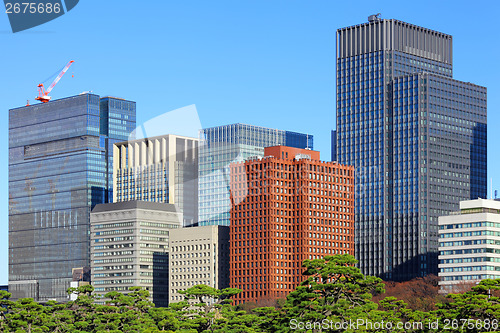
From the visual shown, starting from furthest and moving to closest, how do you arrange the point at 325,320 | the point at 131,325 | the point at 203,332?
the point at 131,325, the point at 203,332, the point at 325,320

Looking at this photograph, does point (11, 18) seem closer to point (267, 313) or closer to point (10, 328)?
point (267, 313)

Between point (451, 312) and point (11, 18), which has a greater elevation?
point (11, 18)

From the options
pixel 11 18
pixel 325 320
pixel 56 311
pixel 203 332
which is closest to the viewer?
pixel 11 18

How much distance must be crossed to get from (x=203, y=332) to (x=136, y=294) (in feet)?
92.2

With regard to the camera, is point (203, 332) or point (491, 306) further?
point (203, 332)

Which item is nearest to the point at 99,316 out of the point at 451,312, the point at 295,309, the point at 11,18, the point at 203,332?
the point at 203,332

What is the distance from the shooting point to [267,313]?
154250 mm

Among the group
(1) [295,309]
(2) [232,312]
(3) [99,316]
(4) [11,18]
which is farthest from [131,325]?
(4) [11,18]

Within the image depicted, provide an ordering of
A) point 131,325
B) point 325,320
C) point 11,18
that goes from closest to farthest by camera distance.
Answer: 1. point 11,18
2. point 325,320
3. point 131,325

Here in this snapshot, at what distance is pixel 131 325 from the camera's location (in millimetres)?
164250

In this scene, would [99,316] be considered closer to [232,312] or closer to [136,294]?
[136,294]

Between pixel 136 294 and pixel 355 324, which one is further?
pixel 136 294

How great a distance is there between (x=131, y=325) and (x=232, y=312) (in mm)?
17216

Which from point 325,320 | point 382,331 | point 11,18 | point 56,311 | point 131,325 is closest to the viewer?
point 11,18
